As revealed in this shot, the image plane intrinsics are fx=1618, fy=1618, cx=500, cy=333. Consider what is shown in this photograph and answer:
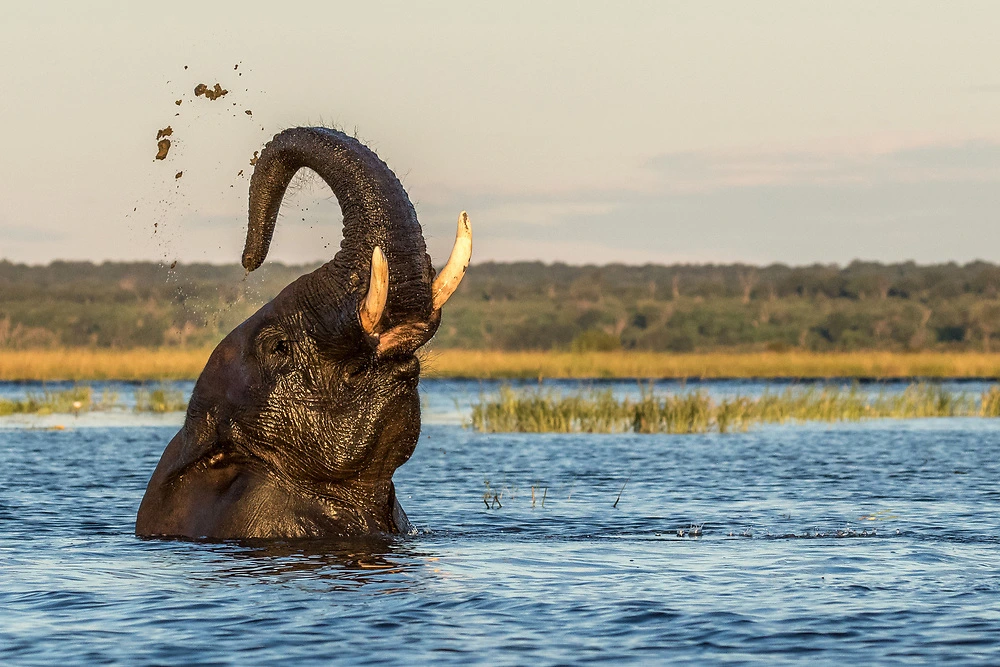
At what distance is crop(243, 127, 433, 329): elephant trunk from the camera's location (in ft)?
28.3

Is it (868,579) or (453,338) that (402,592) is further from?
(453,338)

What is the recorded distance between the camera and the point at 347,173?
28.7 ft

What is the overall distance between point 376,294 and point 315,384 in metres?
1.12

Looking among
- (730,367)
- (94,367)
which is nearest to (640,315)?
(730,367)

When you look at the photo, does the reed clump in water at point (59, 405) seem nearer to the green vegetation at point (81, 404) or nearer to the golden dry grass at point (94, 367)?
the green vegetation at point (81, 404)

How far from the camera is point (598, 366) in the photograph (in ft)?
153

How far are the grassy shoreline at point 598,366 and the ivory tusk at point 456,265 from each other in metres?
35.7

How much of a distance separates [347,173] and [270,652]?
265 cm

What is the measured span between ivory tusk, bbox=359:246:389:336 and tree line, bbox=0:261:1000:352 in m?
52.6

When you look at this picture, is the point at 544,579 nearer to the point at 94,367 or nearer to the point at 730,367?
the point at 94,367

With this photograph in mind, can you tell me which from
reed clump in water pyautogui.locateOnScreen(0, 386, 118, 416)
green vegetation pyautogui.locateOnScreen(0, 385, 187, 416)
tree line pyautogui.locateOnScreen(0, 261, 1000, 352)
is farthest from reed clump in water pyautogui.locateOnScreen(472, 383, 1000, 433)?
tree line pyautogui.locateOnScreen(0, 261, 1000, 352)

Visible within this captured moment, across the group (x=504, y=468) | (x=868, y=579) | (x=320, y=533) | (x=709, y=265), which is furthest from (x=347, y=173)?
(x=709, y=265)

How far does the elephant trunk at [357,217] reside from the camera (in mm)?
8633

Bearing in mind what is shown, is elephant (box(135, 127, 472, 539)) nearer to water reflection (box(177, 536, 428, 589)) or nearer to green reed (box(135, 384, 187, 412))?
water reflection (box(177, 536, 428, 589))
